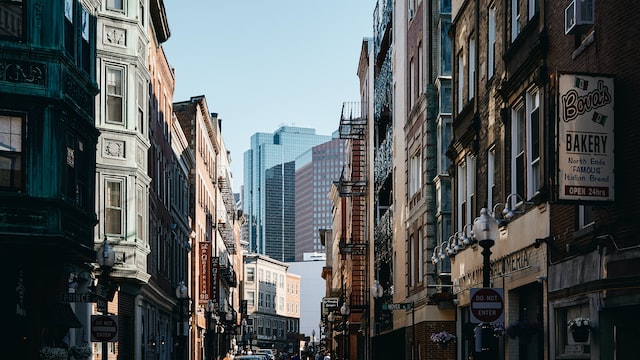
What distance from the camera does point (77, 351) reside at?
25.3 metres

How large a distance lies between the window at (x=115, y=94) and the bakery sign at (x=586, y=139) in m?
21.3

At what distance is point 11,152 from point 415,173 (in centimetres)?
1806

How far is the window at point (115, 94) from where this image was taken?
3341 centimetres

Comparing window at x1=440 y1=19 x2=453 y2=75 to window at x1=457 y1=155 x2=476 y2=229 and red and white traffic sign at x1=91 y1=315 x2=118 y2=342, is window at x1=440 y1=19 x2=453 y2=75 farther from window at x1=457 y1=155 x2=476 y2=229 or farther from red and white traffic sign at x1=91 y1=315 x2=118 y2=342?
red and white traffic sign at x1=91 y1=315 x2=118 y2=342

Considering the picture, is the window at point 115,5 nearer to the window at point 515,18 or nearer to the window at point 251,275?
the window at point 515,18

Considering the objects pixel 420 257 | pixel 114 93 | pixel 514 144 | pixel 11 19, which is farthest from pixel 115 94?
pixel 514 144

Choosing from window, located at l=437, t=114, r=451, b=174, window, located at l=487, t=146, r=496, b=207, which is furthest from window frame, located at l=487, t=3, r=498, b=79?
window, located at l=437, t=114, r=451, b=174

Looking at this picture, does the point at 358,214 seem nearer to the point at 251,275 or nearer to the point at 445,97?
the point at 445,97

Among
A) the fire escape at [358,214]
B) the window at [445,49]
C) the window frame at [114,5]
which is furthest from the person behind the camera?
the fire escape at [358,214]

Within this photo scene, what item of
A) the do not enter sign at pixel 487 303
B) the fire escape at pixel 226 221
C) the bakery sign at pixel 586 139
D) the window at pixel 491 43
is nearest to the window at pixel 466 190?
the window at pixel 491 43

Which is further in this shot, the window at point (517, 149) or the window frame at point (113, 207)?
the window frame at point (113, 207)

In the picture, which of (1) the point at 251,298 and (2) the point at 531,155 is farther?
(1) the point at 251,298

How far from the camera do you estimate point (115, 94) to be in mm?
33500

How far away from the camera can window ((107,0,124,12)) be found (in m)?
33.8
